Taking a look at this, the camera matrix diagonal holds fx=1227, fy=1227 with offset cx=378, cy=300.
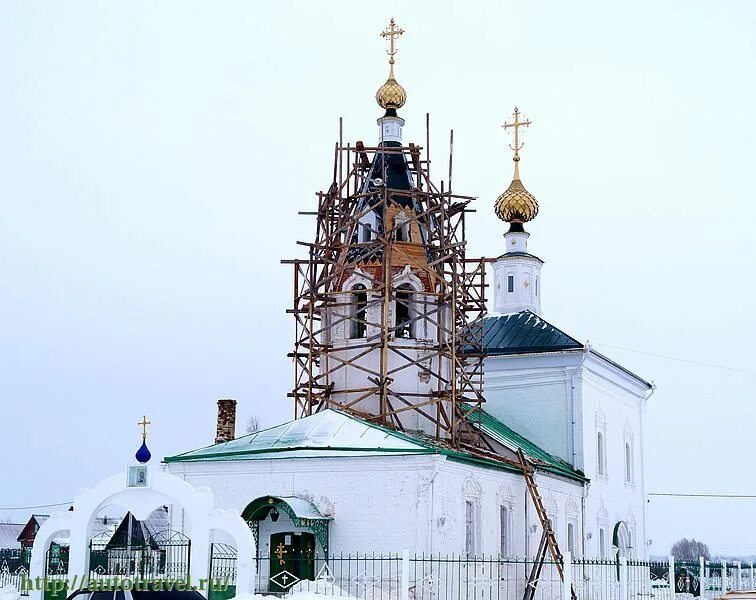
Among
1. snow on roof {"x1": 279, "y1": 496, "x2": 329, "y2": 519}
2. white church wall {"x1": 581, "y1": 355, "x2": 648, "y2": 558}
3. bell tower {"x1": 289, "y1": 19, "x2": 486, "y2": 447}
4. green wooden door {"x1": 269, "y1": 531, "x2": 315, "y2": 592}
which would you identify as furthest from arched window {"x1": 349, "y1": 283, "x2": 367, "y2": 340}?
white church wall {"x1": 581, "y1": 355, "x2": 648, "y2": 558}

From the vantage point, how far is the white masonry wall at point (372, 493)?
20156 millimetres

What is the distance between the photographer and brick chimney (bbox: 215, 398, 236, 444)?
26.8m

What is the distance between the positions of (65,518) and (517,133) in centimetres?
1923

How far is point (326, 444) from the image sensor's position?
21109 mm

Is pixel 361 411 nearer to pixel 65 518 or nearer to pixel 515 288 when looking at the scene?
pixel 65 518

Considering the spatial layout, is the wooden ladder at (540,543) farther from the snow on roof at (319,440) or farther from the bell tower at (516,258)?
the bell tower at (516,258)

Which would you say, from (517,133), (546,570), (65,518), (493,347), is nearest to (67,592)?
(65,518)

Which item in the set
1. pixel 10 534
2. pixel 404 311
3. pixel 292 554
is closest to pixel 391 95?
pixel 404 311

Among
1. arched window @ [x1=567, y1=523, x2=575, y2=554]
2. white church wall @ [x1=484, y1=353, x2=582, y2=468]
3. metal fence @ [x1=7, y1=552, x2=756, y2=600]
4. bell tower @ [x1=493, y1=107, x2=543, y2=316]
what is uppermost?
bell tower @ [x1=493, y1=107, x2=543, y2=316]

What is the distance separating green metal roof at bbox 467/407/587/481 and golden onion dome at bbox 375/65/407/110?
7001 mm

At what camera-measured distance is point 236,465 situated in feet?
70.0

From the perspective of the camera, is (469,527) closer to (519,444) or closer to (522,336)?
(519,444)

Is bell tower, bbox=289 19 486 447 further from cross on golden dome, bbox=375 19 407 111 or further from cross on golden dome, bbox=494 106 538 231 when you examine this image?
cross on golden dome, bbox=494 106 538 231

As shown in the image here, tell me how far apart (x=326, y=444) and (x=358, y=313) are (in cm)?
453
